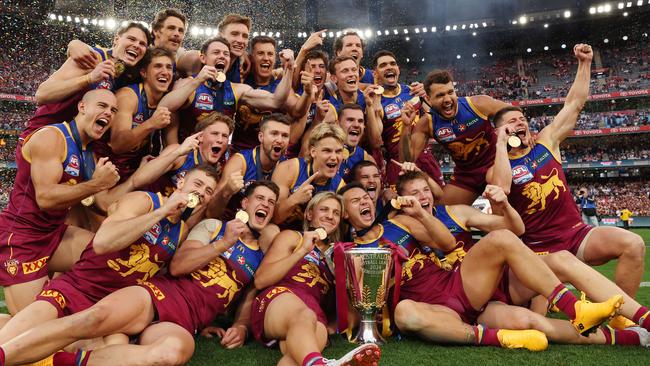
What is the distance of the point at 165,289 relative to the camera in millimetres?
3404

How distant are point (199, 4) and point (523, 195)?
24567 mm

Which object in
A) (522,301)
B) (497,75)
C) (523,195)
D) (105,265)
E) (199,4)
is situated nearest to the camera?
(105,265)

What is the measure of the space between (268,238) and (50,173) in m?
1.79

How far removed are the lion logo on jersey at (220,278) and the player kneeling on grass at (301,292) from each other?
0.23m

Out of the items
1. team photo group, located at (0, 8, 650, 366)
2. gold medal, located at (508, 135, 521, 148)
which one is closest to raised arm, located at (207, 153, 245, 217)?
team photo group, located at (0, 8, 650, 366)

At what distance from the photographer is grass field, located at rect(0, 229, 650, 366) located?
3.17 metres

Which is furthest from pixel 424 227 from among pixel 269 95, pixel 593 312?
pixel 269 95

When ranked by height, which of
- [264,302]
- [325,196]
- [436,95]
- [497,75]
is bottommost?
[264,302]

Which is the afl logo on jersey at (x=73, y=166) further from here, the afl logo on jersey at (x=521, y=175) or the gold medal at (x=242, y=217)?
the afl logo on jersey at (x=521, y=175)

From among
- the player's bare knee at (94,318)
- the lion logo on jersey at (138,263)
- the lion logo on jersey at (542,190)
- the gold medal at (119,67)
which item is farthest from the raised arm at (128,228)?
the lion logo on jersey at (542,190)

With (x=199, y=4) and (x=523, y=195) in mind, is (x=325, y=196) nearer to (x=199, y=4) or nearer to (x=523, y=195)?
(x=523, y=195)

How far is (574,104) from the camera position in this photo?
184 inches

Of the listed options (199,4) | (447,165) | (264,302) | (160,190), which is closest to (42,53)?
(199,4)

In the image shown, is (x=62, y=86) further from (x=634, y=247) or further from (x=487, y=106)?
(x=634, y=247)
